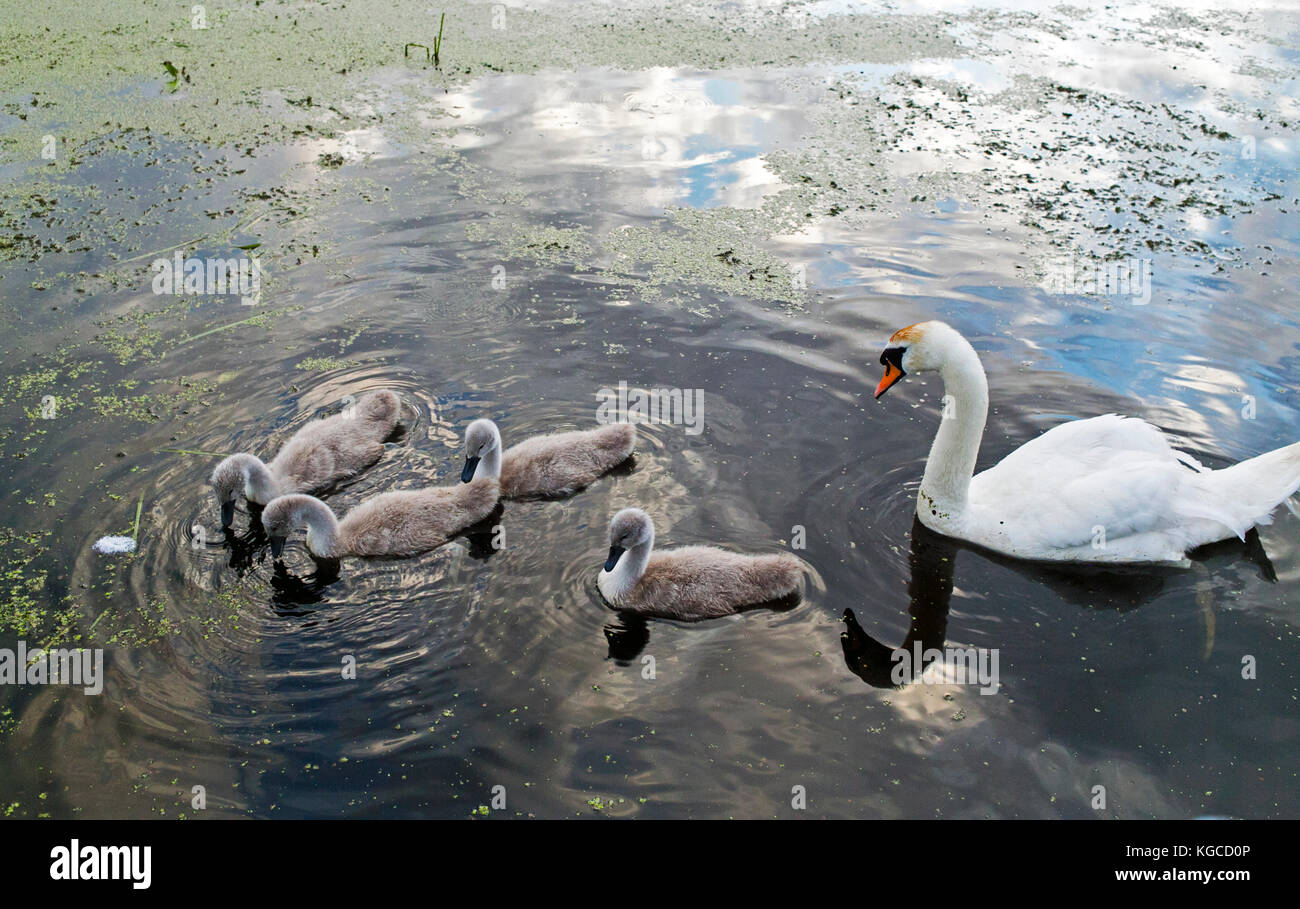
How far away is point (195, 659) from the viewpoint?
16.0 ft

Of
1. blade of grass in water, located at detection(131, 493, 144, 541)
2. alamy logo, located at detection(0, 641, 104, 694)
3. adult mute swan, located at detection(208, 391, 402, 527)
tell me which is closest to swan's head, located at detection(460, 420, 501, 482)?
adult mute swan, located at detection(208, 391, 402, 527)

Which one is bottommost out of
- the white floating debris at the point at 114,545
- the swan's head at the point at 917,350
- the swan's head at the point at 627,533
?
the white floating debris at the point at 114,545

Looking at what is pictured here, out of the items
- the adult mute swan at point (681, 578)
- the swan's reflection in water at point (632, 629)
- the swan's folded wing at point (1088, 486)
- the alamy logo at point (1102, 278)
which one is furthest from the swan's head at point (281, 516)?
the alamy logo at point (1102, 278)

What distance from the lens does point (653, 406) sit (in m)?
7.03

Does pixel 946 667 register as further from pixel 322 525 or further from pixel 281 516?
pixel 281 516

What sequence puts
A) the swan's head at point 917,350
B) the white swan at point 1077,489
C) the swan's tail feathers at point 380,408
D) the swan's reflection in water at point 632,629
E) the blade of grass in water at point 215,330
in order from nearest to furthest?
the swan's reflection in water at point 632,629, the white swan at point 1077,489, the swan's head at point 917,350, the swan's tail feathers at point 380,408, the blade of grass in water at point 215,330

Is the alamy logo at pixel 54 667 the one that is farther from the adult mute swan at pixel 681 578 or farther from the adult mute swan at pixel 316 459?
the adult mute swan at pixel 681 578

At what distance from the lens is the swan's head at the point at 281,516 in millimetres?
5621

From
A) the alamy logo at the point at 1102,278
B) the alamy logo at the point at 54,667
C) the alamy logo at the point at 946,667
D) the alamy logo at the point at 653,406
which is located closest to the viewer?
the alamy logo at the point at 54,667

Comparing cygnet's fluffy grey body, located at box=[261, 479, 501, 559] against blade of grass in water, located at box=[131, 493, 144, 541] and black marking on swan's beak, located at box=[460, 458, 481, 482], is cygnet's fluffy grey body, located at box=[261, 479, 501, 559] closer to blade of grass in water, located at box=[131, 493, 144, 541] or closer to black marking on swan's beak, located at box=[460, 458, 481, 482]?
black marking on swan's beak, located at box=[460, 458, 481, 482]

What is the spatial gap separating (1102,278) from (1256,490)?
3.39m

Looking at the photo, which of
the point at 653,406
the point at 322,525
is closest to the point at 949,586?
the point at 653,406

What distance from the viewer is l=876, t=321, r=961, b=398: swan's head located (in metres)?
5.74

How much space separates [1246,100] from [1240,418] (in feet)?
22.8
